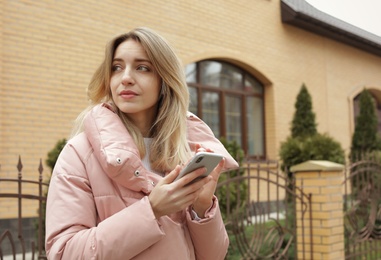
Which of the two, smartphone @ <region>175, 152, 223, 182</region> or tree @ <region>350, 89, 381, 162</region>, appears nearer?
smartphone @ <region>175, 152, 223, 182</region>

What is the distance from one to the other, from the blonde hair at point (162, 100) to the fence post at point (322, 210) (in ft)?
10.1

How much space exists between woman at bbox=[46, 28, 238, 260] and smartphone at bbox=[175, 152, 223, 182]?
0.02 m

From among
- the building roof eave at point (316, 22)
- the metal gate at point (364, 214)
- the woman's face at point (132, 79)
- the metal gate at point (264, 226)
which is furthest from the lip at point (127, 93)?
the building roof eave at point (316, 22)

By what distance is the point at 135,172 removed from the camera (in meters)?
1.52

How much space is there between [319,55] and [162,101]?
11280mm

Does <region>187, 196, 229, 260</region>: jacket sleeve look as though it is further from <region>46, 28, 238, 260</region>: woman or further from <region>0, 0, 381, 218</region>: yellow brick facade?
<region>0, 0, 381, 218</region>: yellow brick facade

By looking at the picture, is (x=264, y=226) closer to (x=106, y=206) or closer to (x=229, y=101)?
(x=106, y=206)

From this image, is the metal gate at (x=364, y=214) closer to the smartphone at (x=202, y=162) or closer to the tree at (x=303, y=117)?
the tree at (x=303, y=117)

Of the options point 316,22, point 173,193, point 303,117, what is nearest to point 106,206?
point 173,193

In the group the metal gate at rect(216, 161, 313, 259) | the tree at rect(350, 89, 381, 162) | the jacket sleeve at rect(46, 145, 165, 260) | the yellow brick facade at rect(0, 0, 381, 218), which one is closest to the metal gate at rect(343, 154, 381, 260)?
the metal gate at rect(216, 161, 313, 259)

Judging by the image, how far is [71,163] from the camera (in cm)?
153

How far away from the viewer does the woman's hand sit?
149 cm

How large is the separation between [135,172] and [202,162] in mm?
211

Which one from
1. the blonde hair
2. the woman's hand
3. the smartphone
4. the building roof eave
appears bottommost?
the woman's hand
